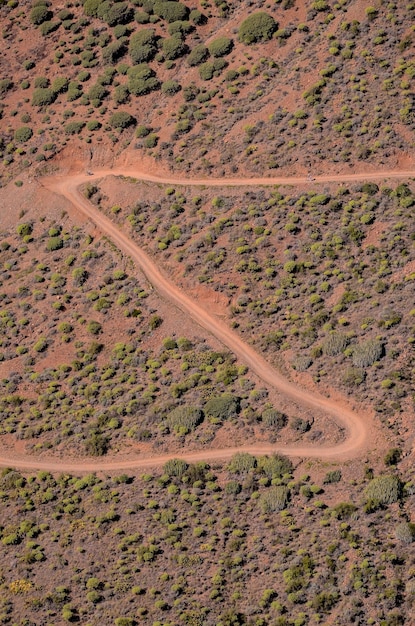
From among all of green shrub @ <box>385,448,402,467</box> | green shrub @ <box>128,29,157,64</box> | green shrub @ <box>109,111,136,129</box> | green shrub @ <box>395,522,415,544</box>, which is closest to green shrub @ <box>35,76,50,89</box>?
green shrub @ <box>128,29,157,64</box>

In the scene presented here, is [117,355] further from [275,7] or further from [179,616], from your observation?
[275,7]

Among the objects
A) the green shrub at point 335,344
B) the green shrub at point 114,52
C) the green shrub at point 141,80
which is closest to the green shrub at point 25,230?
the green shrub at point 141,80

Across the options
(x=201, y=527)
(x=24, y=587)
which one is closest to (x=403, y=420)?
Result: (x=201, y=527)

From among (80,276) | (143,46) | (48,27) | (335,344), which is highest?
(48,27)

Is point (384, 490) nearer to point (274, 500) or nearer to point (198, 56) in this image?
point (274, 500)

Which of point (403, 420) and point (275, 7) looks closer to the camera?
point (403, 420)

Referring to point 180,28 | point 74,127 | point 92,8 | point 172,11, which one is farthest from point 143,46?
point 74,127

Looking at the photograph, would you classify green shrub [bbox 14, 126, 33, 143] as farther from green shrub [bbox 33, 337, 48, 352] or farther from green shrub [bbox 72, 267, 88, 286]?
green shrub [bbox 33, 337, 48, 352]
